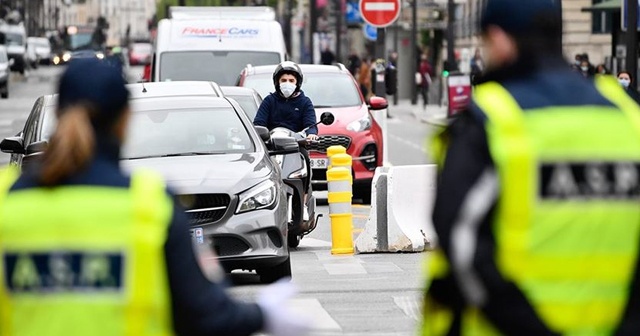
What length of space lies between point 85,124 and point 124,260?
32 centimetres

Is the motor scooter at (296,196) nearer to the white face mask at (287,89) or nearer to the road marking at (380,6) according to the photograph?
the white face mask at (287,89)

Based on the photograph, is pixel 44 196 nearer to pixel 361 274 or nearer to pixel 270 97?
pixel 361 274

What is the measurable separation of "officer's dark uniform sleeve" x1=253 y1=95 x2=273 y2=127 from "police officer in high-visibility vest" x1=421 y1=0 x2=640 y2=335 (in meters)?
12.9

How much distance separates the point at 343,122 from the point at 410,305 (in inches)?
418

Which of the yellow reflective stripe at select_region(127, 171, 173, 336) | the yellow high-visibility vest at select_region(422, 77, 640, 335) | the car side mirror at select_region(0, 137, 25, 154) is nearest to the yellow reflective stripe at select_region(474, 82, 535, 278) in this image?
the yellow high-visibility vest at select_region(422, 77, 640, 335)

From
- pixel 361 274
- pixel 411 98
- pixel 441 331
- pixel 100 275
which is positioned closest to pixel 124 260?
pixel 100 275

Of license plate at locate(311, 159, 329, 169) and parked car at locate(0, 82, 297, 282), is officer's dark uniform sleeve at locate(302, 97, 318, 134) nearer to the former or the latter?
parked car at locate(0, 82, 297, 282)

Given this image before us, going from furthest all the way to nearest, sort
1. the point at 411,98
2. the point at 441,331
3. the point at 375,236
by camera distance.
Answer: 1. the point at 411,98
2. the point at 375,236
3. the point at 441,331

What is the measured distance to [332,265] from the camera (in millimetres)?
14422

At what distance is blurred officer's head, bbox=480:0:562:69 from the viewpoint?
175 inches

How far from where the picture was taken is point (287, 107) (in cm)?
1747

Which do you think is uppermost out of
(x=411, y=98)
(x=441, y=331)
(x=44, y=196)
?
(x=44, y=196)

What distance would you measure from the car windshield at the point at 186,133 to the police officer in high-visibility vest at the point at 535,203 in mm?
8760

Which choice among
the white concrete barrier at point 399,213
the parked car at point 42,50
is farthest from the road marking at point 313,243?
the parked car at point 42,50
